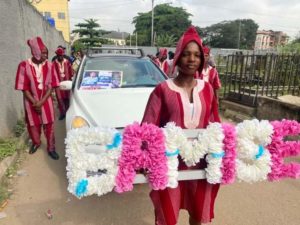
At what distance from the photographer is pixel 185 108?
1884 mm

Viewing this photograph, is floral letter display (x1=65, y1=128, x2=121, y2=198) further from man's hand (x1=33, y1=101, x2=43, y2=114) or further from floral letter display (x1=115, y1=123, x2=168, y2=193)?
man's hand (x1=33, y1=101, x2=43, y2=114)

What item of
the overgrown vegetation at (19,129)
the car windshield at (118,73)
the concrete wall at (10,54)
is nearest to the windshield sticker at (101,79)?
the car windshield at (118,73)

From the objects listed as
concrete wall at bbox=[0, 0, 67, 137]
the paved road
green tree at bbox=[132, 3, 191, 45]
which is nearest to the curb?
the paved road

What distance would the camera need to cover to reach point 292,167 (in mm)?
1872

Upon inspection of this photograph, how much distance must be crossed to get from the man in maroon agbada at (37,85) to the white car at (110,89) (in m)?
0.38

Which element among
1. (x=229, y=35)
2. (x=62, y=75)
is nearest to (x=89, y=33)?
(x=62, y=75)

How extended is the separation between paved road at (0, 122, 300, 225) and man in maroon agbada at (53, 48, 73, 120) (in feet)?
11.7

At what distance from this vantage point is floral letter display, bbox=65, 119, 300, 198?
5.30 ft

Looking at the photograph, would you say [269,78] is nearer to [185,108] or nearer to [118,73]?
[118,73]

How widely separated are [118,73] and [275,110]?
353 centimetres

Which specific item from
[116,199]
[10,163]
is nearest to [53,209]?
[116,199]

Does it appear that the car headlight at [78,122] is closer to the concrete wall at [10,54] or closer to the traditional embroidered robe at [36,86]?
the traditional embroidered robe at [36,86]

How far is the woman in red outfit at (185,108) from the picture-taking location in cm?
187

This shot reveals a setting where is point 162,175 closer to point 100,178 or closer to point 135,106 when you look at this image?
point 100,178
